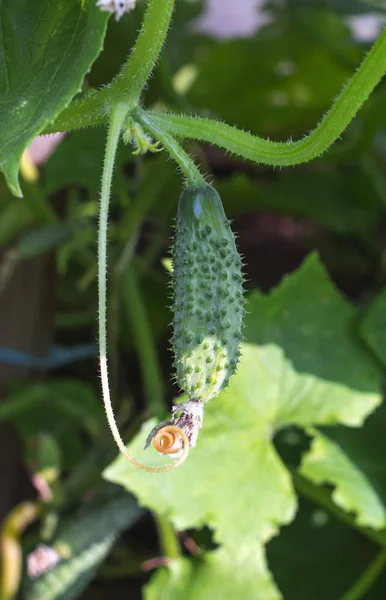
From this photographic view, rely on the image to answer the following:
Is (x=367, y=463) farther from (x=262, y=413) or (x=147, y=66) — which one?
(x=147, y=66)

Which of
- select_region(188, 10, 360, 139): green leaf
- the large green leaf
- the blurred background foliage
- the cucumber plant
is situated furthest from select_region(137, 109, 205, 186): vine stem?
select_region(188, 10, 360, 139): green leaf

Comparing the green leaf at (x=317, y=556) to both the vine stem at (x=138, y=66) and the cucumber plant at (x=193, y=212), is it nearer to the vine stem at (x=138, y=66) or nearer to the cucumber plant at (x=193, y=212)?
the cucumber plant at (x=193, y=212)

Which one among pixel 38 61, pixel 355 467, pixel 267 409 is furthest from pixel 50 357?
pixel 38 61

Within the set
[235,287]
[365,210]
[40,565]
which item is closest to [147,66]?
[235,287]

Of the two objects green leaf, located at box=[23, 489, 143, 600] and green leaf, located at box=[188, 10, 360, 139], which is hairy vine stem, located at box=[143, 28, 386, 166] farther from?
Answer: green leaf, located at box=[188, 10, 360, 139]

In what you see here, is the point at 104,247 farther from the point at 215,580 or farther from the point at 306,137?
the point at 215,580

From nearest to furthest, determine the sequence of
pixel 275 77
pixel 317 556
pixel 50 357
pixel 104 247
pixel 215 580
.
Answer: pixel 104 247 → pixel 215 580 → pixel 317 556 → pixel 50 357 → pixel 275 77

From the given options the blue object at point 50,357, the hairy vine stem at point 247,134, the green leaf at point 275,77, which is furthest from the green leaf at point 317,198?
the hairy vine stem at point 247,134
